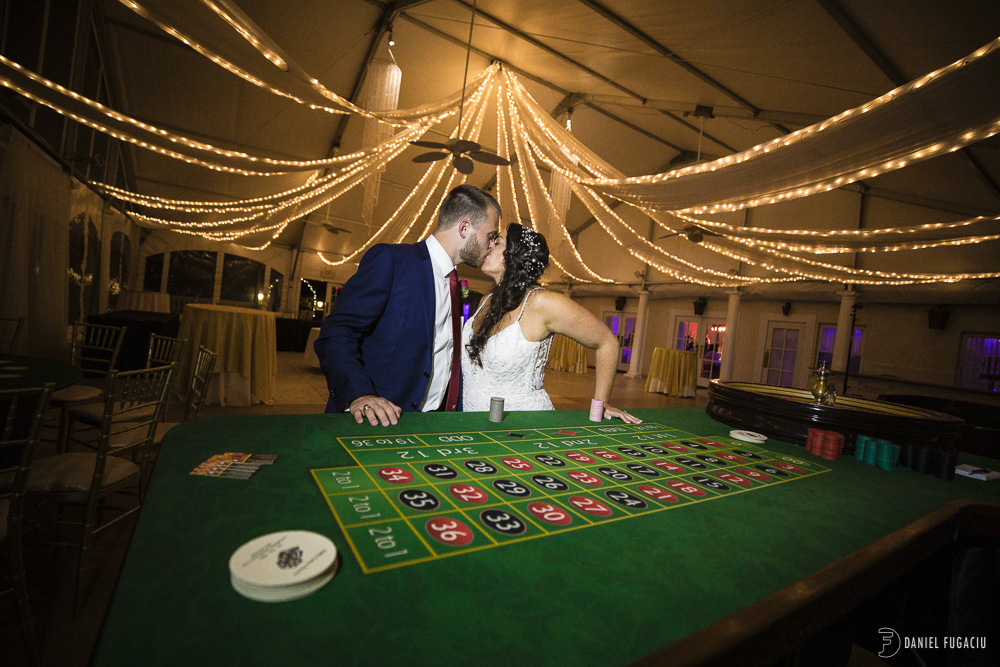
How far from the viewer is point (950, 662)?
171 cm

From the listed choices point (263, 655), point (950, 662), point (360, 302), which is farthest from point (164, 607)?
point (950, 662)

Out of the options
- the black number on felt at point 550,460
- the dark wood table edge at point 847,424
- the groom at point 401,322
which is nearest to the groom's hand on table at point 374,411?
the groom at point 401,322

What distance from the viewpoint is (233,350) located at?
4.73 metres

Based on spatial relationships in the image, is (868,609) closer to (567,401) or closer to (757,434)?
(757,434)

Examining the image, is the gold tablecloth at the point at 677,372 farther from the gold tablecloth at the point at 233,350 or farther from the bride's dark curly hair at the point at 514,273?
the bride's dark curly hair at the point at 514,273

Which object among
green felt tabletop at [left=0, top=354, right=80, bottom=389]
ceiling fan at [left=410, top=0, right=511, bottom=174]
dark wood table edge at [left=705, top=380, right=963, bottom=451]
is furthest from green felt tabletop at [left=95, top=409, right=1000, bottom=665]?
ceiling fan at [left=410, top=0, right=511, bottom=174]

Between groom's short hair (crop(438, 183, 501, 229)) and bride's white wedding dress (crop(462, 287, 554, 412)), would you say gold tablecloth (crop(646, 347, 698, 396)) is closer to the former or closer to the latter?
bride's white wedding dress (crop(462, 287, 554, 412))

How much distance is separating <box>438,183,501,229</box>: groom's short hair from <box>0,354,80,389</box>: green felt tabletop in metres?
1.75

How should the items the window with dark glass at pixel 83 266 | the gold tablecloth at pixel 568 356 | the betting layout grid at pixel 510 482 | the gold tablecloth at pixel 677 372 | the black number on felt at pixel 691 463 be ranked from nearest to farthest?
the betting layout grid at pixel 510 482 < the black number on felt at pixel 691 463 < the window with dark glass at pixel 83 266 < the gold tablecloth at pixel 677 372 < the gold tablecloth at pixel 568 356

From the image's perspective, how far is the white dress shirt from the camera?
1.97m

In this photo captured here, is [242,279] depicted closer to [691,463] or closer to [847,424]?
[691,463]

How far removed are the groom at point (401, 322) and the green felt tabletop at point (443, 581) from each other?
1.46 ft

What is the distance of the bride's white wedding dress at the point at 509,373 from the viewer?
2367 mm

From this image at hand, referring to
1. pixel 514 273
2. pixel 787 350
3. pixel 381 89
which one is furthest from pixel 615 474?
pixel 787 350
